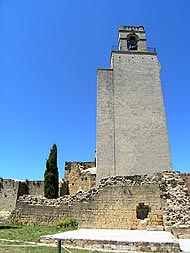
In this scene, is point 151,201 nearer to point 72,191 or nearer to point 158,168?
point 158,168

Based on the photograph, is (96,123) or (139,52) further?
(139,52)

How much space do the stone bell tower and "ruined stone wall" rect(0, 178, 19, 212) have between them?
9136 mm

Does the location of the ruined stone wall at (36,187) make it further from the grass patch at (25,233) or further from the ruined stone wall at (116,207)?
the grass patch at (25,233)

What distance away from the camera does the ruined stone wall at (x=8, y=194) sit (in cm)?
2116

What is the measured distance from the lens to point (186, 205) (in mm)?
10289

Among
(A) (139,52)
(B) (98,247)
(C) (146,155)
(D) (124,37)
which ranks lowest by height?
(B) (98,247)

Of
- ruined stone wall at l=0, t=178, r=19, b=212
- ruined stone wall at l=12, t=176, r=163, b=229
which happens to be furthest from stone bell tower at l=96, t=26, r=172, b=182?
ruined stone wall at l=0, t=178, r=19, b=212

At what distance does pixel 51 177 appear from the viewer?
20.0 metres

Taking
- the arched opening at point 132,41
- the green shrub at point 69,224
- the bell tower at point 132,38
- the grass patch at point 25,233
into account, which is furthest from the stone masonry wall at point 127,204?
the arched opening at point 132,41

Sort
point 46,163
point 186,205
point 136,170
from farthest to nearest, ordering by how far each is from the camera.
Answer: point 46,163 → point 136,170 → point 186,205

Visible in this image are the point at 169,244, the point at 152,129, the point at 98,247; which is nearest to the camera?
the point at 169,244

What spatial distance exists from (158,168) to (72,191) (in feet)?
27.5

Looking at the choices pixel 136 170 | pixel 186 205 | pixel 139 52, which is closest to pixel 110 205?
pixel 186 205

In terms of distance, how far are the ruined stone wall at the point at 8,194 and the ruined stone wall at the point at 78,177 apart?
4.89m
